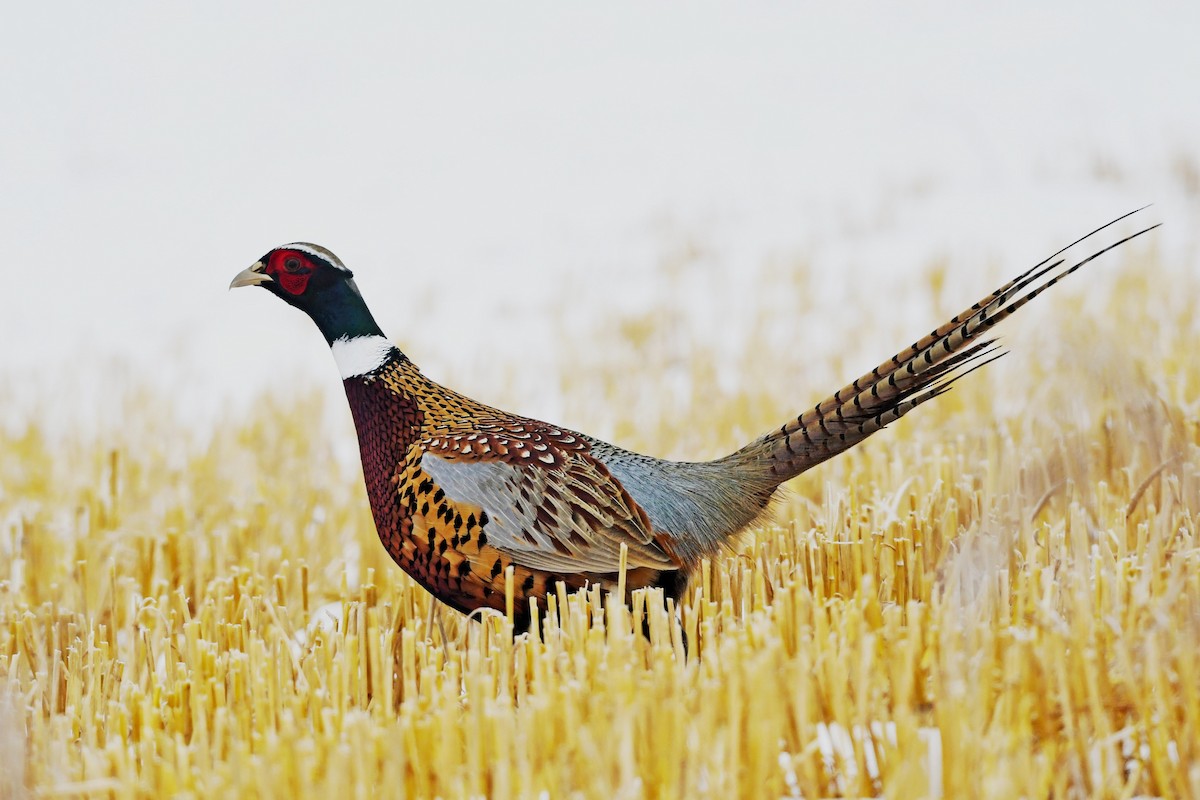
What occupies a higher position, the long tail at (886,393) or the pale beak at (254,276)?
the pale beak at (254,276)

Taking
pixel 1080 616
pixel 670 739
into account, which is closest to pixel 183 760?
pixel 670 739

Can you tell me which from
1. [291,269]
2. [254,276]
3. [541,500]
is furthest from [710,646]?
[254,276]

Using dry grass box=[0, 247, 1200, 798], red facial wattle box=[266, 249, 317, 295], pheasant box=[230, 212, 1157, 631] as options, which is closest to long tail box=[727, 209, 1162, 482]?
pheasant box=[230, 212, 1157, 631]

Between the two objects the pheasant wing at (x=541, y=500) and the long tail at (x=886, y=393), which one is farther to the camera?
the pheasant wing at (x=541, y=500)

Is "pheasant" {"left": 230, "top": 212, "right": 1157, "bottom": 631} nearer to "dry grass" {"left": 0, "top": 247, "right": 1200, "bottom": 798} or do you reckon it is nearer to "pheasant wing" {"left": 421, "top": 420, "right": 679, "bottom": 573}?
"pheasant wing" {"left": 421, "top": 420, "right": 679, "bottom": 573}

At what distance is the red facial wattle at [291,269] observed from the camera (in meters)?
4.21

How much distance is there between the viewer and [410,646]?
3357 mm

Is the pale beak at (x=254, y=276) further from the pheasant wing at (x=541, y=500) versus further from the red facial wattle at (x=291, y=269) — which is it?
the pheasant wing at (x=541, y=500)

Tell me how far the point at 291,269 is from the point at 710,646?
196 cm

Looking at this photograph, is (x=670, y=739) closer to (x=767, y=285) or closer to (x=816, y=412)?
(x=816, y=412)

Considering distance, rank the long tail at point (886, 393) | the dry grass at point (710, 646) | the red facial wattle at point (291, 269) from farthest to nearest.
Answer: the red facial wattle at point (291, 269) < the long tail at point (886, 393) < the dry grass at point (710, 646)

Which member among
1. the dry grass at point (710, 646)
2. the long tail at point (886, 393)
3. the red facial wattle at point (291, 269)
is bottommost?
the dry grass at point (710, 646)

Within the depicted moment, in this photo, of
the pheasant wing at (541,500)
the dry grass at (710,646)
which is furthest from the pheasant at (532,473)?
the dry grass at (710,646)

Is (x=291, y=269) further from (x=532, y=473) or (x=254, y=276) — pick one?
(x=532, y=473)
